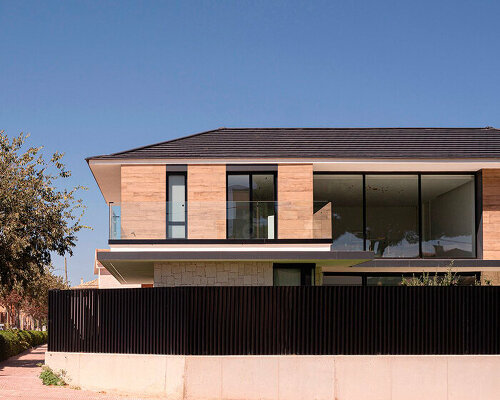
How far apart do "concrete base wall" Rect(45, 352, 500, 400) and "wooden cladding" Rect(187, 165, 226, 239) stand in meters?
5.78

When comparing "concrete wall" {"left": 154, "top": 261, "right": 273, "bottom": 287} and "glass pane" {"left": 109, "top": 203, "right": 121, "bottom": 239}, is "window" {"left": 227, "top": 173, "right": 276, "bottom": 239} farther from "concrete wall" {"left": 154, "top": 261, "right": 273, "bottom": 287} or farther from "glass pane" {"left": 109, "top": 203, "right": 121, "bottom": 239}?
"glass pane" {"left": 109, "top": 203, "right": 121, "bottom": 239}

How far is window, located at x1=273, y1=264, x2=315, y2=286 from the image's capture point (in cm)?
2273

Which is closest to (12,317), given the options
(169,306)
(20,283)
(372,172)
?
(20,283)

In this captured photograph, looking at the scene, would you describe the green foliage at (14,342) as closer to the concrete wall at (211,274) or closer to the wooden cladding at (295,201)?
the concrete wall at (211,274)

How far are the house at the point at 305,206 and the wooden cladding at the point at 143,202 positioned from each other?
0.03 m

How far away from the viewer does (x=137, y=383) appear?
55.7ft

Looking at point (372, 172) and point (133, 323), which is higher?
point (372, 172)

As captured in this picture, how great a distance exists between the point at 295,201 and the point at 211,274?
367 centimetres

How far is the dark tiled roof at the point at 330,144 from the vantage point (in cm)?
2434

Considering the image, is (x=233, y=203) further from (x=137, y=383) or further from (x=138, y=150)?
(x=137, y=383)

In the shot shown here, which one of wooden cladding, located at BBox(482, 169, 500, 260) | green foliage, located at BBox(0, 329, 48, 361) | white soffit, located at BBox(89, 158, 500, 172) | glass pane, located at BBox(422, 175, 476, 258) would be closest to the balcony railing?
white soffit, located at BBox(89, 158, 500, 172)

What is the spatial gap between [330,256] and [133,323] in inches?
255

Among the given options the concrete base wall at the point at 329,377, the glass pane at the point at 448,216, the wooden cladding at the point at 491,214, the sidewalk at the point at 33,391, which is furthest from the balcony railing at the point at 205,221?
the wooden cladding at the point at 491,214

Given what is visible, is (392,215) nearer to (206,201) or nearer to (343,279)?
(343,279)
